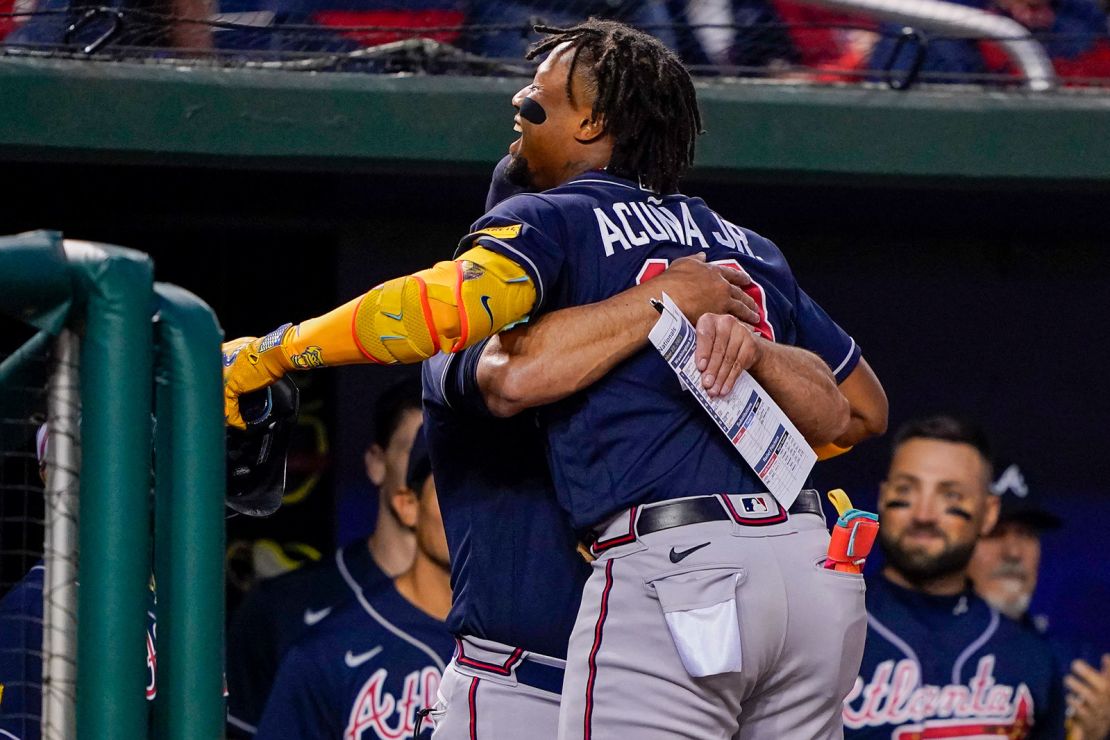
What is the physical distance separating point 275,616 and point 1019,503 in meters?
2.37

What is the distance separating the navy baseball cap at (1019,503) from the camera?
4.95 m

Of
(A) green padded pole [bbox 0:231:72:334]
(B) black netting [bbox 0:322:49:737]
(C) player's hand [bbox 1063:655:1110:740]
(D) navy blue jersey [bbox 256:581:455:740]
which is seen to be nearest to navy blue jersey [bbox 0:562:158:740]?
(B) black netting [bbox 0:322:49:737]

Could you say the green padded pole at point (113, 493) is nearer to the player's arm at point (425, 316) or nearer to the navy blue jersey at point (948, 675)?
the player's arm at point (425, 316)

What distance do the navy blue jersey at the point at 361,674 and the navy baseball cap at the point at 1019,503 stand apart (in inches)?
71.5

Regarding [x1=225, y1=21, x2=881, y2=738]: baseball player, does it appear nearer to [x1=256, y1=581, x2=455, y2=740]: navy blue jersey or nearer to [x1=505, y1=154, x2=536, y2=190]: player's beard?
[x1=505, y1=154, x2=536, y2=190]: player's beard

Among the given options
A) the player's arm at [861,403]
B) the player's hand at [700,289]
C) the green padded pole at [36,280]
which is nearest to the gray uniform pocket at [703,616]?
the player's hand at [700,289]

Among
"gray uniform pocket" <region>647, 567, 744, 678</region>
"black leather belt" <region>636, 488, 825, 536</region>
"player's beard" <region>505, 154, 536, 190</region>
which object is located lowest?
"gray uniform pocket" <region>647, 567, 744, 678</region>

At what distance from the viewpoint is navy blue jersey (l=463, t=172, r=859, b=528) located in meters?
2.36

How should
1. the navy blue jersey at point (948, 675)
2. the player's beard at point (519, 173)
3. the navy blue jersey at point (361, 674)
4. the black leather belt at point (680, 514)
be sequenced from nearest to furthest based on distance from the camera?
→ the black leather belt at point (680, 514)
the player's beard at point (519, 173)
the navy blue jersey at point (361, 674)
the navy blue jersey at point (948, 675)

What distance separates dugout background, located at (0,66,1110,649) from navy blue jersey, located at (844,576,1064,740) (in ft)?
0.90

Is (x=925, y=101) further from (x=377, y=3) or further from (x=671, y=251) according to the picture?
(x=671, y=251)

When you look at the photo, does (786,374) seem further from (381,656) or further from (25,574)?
(381,656)

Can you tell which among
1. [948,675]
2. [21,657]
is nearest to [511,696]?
[21,657]

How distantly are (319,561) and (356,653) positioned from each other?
0.45 metres
